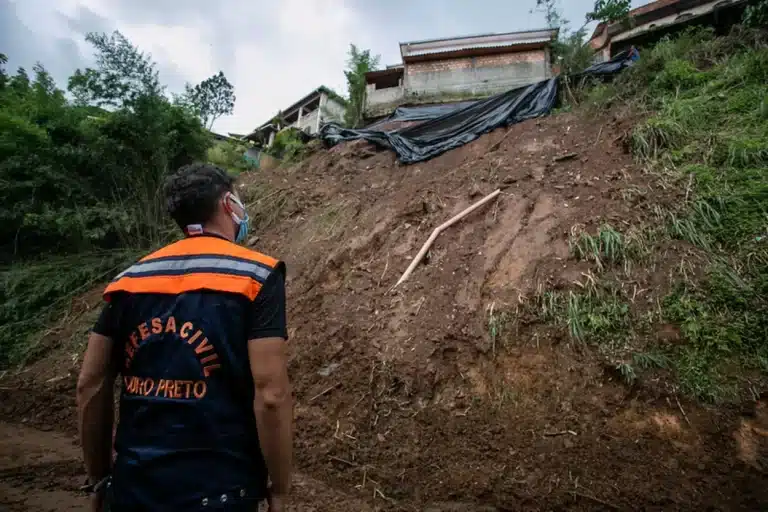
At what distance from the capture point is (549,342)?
329 cm

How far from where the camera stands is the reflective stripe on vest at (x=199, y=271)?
3.92ft

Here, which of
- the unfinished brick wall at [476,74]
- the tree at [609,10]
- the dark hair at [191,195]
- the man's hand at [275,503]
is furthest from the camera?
the unfinished brick wall at [476,74]

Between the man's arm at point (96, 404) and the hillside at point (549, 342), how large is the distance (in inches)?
80.8

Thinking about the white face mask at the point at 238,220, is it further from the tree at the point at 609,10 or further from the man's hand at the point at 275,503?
the tree at the point at 609,10

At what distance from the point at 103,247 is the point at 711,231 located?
9.47 m

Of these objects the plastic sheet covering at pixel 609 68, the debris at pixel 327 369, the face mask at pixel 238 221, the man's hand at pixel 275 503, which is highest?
the plastic sheet covering at pixel 609 68

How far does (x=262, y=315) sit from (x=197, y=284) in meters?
0.21

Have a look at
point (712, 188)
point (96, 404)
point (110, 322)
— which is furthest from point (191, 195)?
point (712, 188)

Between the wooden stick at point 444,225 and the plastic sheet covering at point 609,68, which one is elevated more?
the plastic sheet covering at point 609,68

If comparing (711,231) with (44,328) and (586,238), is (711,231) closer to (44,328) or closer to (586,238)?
(586,238)

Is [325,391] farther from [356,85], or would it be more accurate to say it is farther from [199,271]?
[356,85]

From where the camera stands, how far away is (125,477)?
1141 millimetres

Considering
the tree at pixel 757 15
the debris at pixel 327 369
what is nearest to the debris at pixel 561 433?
the debris at pixel 327 369

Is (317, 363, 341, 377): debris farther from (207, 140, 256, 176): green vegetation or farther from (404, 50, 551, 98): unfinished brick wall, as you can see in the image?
(404, 50, 551, 98): unfinished brick wall
